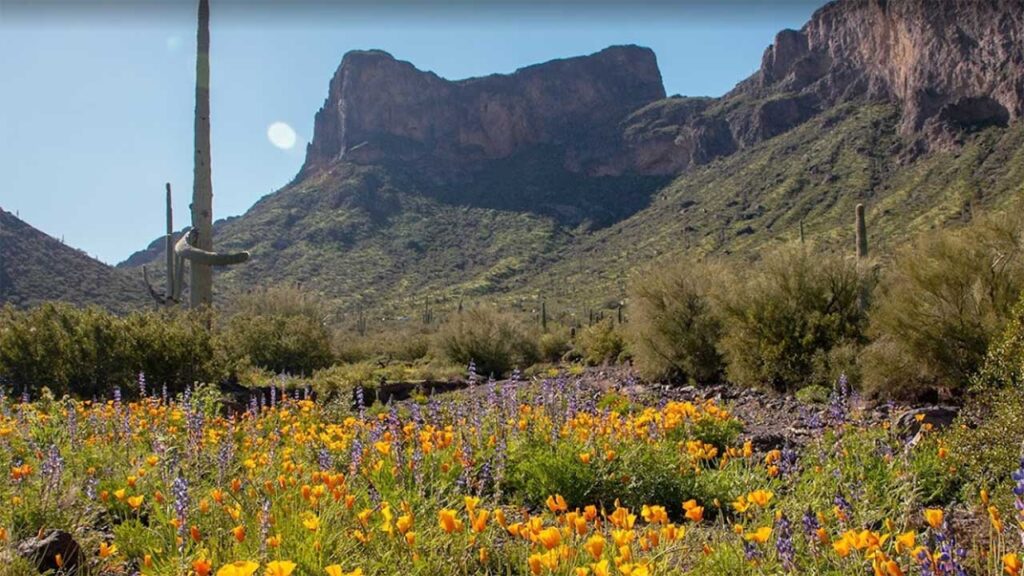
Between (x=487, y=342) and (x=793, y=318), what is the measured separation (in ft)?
36.4

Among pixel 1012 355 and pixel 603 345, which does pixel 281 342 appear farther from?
pixel 1012 355

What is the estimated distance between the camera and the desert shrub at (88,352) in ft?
32.7

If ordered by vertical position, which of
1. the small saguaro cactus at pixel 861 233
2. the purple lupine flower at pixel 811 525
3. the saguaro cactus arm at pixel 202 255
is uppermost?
the small saguaro cactus at pixel 861 233

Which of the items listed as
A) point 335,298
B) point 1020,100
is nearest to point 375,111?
point 335,298

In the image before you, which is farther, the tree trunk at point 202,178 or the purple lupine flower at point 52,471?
the tree trunk at point 202,178

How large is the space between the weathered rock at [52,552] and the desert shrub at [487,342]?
18.5 meters

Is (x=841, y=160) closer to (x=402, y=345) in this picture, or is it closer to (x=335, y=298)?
(x=335, y=298)

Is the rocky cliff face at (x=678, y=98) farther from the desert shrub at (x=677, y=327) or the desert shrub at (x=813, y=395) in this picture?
the desert shrub at (x=813, y=395)

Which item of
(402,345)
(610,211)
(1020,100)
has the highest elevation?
(1020,100)

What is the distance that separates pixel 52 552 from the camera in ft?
9.34

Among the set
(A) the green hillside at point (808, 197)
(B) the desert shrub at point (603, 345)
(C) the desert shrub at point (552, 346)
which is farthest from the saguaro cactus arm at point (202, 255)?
(A) the green hillside at point (808, 197)

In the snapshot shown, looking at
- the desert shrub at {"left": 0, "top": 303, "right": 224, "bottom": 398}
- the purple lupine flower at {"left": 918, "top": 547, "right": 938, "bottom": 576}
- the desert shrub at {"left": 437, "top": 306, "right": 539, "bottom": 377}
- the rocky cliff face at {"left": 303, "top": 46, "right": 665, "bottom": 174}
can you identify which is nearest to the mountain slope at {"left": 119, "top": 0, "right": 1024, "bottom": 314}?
the rocky cliff face at {"left": 303, "top": 46, "right": 665, "bottom": 174}

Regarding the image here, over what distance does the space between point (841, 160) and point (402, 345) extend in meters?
49.7

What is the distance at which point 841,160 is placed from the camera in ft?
206
